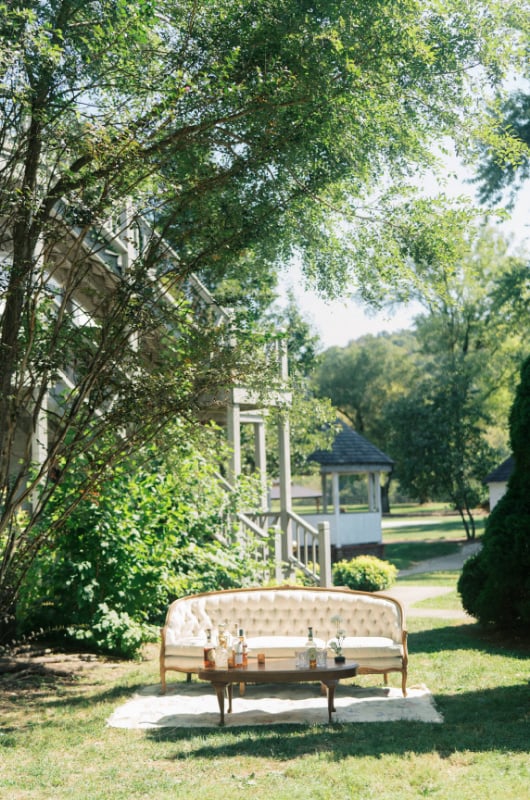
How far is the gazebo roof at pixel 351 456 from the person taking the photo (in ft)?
81.7

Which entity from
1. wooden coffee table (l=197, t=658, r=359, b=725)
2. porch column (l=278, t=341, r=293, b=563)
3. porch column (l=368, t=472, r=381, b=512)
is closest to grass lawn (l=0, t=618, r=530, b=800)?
wooden coffee table (l=197, t=658, r=359, b=725)

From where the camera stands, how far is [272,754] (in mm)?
6418

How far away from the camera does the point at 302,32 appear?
8.20 metres

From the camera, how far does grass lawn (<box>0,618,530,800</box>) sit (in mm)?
5617

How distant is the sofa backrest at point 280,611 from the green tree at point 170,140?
1869 mm

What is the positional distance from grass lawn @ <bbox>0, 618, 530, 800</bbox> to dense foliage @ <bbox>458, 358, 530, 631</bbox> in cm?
196

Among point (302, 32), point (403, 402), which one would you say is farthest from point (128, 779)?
point (403, 402)

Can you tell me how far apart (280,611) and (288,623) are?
15 cm

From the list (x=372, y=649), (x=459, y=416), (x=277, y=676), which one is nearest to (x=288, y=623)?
(x=372, y=649)

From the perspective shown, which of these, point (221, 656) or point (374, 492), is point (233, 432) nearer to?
point (221, 656)

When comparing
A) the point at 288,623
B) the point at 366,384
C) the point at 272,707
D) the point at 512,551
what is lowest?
the point at 272,707

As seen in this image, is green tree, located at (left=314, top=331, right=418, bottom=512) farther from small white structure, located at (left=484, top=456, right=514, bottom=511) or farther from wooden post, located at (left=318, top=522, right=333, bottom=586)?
wooden post, located at (left=318, top=522, right=333, bottom=586)

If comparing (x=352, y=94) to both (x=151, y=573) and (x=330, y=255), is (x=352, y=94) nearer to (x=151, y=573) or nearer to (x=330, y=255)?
(x=330, y=255)

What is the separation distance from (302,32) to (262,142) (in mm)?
→ 1044
